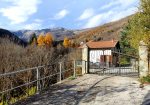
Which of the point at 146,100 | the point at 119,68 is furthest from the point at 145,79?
the point at 119,68

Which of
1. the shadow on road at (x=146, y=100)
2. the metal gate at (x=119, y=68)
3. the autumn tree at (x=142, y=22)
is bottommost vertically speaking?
the shadow on road at (x=146, y=100)

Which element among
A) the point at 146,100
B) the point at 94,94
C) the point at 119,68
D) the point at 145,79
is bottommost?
the point at 146,100

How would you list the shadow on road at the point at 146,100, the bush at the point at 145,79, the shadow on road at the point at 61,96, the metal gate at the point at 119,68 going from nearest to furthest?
1. the shadow on road at the point at 146,100
2. the shadow on road at the point at 61,96
3. the bush at the point at 145,79
4. the metal gate at the point at 119,68

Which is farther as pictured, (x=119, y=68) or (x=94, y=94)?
(x=119, y=68)

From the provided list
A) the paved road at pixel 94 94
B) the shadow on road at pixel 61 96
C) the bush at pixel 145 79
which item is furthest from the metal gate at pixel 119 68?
the shadow on road at pixel 61 96

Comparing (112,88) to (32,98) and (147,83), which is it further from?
(32,98)

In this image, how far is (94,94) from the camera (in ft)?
44.3

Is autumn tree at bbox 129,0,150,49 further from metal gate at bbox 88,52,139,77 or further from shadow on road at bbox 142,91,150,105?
shadow on road at bbox 142,91,150,105

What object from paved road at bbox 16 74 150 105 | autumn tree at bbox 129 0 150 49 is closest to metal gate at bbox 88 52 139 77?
autumn tree at bbox 129 0 150 49

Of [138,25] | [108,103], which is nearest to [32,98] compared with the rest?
[108,103]

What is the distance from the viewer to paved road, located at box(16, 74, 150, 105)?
39.9 feet

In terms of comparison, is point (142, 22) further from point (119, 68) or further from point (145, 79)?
point (119, 68)

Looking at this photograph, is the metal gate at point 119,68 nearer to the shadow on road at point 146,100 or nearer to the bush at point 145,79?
the bush at point 145,79

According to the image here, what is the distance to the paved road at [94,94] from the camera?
12164mm
